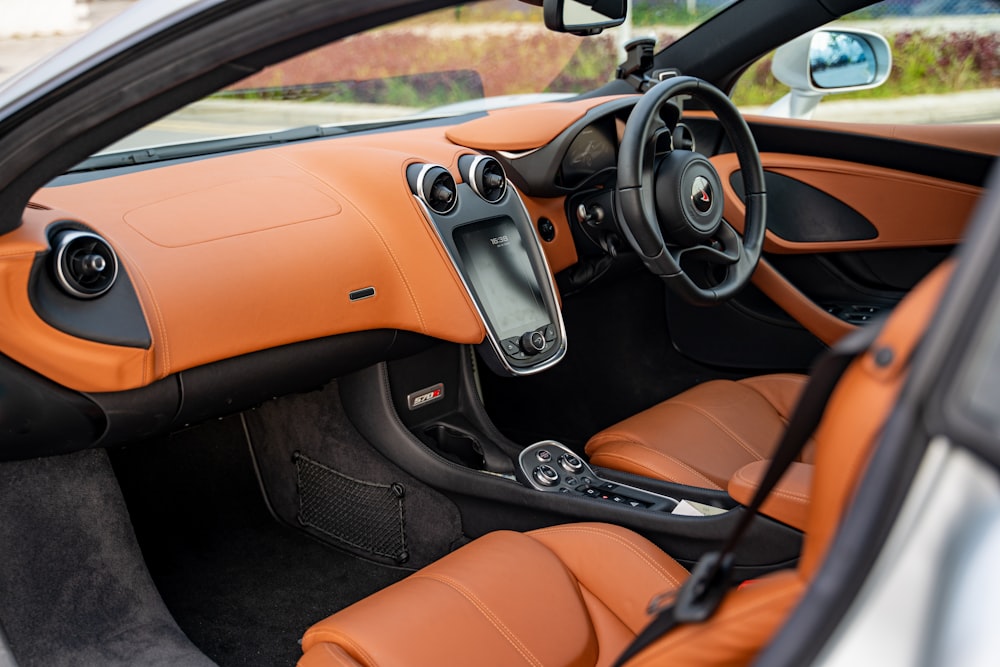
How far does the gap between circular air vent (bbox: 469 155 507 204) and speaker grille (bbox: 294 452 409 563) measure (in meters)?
0.76

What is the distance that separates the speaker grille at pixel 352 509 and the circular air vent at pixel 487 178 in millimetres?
759

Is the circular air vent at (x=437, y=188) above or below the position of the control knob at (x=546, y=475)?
above

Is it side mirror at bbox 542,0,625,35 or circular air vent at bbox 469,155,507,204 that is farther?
circular air vent at bbox 469,155,507,204

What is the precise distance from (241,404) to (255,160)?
55 cm

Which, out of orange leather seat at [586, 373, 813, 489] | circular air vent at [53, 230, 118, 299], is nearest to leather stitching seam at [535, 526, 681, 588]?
orange leather seat at [586, 373, 813, 489]

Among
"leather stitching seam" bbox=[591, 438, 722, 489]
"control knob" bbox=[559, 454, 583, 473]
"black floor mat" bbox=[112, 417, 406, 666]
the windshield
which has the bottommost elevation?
"black floor mat" bbox=[112, 417, 406, 666]

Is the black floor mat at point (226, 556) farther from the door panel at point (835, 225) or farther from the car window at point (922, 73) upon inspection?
the car window at point (922, 73)

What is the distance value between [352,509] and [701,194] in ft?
3.89

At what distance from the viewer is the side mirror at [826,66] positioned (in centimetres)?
285

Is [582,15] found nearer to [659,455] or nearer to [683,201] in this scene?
[683,201]

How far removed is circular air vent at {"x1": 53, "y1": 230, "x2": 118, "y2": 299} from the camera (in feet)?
4.99

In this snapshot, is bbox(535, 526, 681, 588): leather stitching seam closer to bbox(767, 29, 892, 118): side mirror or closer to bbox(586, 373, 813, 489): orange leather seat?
bbox(586, 373, 813, 489): orange leather seat

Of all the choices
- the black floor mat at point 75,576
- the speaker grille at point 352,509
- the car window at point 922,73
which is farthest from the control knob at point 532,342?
the car window at point 922,73

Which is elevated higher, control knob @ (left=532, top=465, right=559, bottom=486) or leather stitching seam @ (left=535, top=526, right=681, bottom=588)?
leather stitching seam @ (left=535, top=526, right=681, bottom=588)
